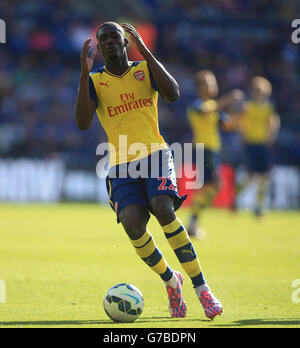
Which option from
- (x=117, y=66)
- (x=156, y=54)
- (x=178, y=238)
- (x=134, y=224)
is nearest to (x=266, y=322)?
(x=178, y=238)

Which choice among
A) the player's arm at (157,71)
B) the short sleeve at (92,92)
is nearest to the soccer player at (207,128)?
the short sleeve at (92,92)

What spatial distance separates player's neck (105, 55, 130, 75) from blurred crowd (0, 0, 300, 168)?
59.1 ft

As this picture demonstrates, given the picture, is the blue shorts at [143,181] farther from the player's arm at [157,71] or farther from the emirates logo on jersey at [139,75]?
the emirates logo on jersey at [139,75]

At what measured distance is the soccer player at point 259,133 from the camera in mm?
17016

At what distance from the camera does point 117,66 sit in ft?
20.6

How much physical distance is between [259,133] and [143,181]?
1195 centimetres

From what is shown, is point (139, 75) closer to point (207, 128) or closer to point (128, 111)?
point (128, 111)

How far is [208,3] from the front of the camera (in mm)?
27688

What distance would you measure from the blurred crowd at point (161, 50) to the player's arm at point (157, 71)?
18.4 meters

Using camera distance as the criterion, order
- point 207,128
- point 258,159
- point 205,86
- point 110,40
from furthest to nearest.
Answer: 1. point 258,159
2. point 207,128
3. point 205,86
4. point 110,40

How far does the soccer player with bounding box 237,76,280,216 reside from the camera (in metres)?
17.0
